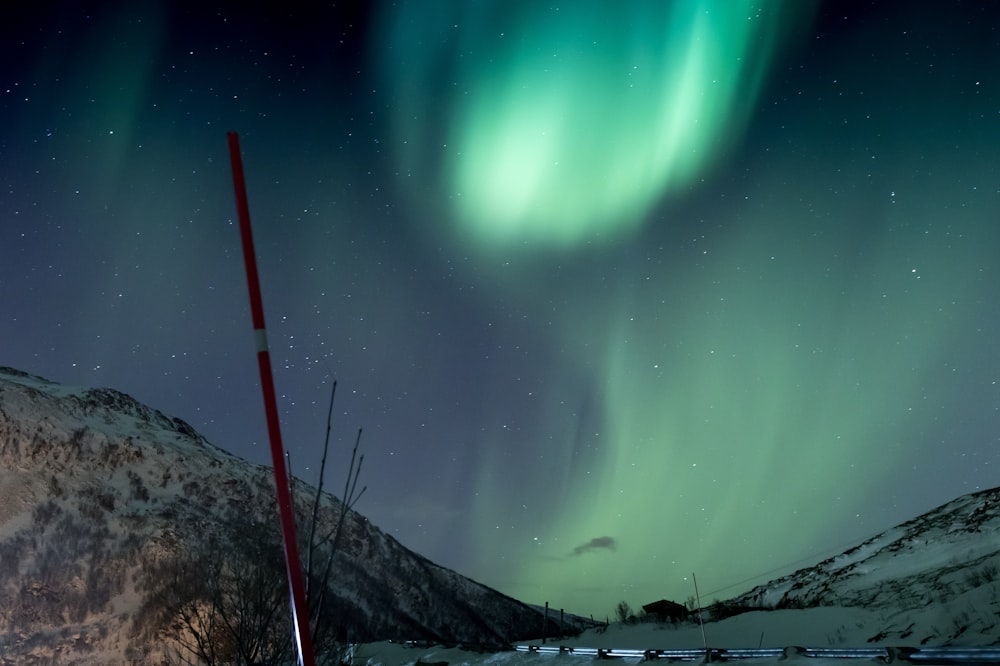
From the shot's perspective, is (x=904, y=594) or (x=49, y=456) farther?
(x=49, y=456)

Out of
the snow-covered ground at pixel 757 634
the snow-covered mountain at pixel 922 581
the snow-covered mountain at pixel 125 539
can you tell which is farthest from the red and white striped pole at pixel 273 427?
the snow-covered mountain at pixel 125 539

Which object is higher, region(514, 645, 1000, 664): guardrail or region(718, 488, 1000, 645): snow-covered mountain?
region(718, 488, 1000, 645): snow-covered mountain

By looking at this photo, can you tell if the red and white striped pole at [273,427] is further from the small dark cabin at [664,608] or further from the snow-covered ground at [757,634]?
the small dark cabin at [664,608]

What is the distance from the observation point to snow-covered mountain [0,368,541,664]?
9331 centimetres

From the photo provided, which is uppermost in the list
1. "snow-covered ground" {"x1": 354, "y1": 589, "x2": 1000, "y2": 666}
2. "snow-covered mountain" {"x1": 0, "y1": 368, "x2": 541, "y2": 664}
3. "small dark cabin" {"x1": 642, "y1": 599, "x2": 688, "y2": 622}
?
"snow-covered mountain" {"x1": 0, "y1": 368, "x2": 541, "y2": 664}

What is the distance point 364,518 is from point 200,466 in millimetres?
34932

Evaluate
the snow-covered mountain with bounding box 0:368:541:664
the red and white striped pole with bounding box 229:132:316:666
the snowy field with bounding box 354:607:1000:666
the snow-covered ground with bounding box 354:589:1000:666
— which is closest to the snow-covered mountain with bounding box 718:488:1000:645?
the snow-covered ground with bounding box 354:589:1000:666

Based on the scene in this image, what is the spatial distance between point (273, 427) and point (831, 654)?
13052 millimetres

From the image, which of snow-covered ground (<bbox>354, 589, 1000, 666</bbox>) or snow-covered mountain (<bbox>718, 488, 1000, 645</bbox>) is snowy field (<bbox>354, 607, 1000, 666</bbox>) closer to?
snow-covered ground (<bbox>354, 589, 1000, 666</bbox>)

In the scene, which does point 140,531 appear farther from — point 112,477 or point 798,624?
point 798,624

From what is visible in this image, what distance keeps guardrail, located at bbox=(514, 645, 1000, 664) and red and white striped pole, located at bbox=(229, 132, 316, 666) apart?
10.1m

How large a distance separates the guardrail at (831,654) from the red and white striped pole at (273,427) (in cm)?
1013

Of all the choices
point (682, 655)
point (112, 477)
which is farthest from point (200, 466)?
point (682, 655)

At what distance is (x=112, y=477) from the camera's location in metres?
128
